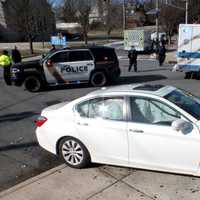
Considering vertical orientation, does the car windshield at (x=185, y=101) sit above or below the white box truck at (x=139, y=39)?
below

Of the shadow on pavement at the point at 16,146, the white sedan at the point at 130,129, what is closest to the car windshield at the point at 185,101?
the white sedan at the point at 130,129

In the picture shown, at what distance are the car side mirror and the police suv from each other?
32.7ft

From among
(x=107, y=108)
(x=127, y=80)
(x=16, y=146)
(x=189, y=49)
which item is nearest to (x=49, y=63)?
(x=127, y=80)

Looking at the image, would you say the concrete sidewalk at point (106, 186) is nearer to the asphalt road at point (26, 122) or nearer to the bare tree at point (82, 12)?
the asphalt road at point (26, 122)

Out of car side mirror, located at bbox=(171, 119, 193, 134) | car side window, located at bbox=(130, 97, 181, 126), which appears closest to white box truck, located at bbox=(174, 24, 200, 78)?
car side window, located at bbox=(130, 97, 181, 126)

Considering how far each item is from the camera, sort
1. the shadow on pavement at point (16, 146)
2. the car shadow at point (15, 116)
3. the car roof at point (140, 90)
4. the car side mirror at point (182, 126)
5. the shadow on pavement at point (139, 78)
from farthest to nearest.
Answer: the shadow on pavement at point (139, 78)
the car shadow at point (15, 116)
the shadow on pavement at point (16, 146)
the car roof at point (140, 90)
the car side mirror at point (182, 126)

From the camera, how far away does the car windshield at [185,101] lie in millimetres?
5719

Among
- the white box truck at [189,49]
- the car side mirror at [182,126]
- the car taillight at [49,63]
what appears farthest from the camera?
the white box truck at [189,49]

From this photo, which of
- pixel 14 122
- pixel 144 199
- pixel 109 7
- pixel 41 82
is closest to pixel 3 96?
pixel 41 82

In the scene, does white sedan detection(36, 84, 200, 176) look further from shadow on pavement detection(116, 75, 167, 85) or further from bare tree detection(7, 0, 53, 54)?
bare tree detection(7, 0, 53, 54)

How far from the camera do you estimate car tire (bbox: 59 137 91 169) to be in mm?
6332

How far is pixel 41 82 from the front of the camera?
1502 centimetres

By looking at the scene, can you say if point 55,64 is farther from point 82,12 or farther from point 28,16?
point 82,12

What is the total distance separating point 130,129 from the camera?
18.9 ft
